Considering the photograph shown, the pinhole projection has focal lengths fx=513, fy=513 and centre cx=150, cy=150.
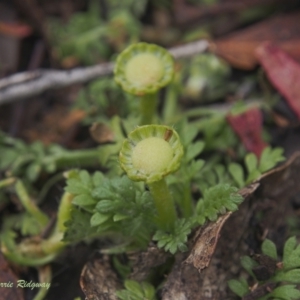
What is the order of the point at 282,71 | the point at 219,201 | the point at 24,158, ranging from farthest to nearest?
the point at 282,71, the point at 24,158, the point at 219,201

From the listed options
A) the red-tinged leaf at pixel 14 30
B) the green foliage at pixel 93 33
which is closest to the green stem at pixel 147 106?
the green foliage at pixel 93 33

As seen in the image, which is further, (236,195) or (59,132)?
(59,132)

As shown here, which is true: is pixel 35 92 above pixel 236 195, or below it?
above

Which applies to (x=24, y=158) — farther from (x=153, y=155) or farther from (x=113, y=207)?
(x=153, y=155)

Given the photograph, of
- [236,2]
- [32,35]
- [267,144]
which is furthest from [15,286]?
[236,2]

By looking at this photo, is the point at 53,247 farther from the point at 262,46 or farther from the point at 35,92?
the point at 262,46

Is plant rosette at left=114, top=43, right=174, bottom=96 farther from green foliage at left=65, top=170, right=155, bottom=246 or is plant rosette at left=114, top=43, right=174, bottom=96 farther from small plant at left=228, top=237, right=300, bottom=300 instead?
small plant at left=228, top=237, right=300, bottom=300

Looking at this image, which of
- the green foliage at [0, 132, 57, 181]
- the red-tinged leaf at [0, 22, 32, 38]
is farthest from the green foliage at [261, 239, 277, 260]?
the red-tinged leaf at [0, 22, 32, 38]

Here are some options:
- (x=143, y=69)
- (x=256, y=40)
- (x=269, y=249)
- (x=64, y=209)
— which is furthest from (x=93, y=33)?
(x=269, y=249)
